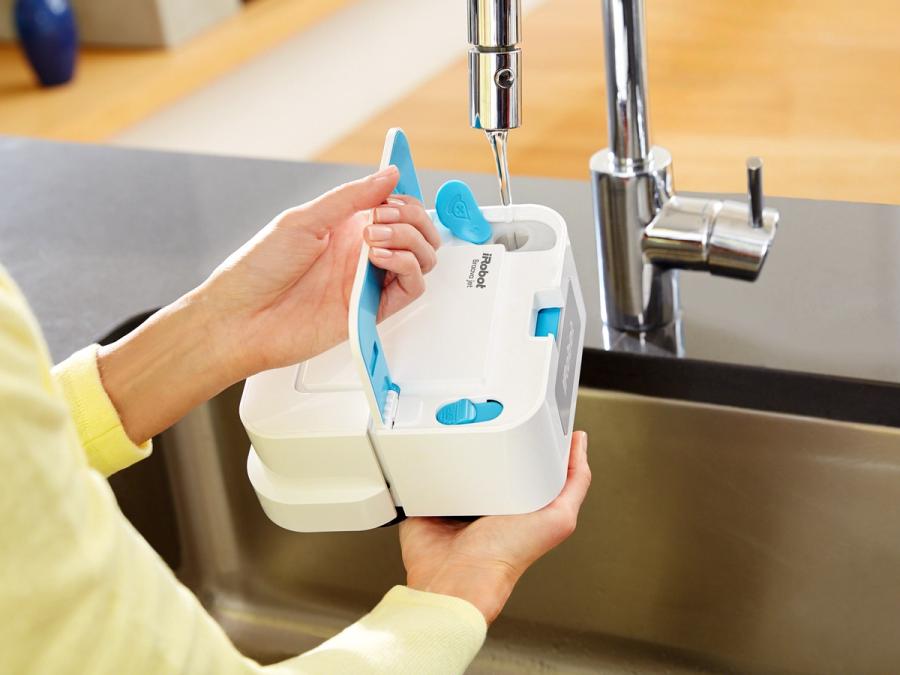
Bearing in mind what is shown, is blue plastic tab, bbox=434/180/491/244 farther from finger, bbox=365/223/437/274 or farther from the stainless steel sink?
the stainless steel sink

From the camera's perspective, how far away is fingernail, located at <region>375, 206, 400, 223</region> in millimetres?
656

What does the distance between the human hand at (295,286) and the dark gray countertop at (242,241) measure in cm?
18

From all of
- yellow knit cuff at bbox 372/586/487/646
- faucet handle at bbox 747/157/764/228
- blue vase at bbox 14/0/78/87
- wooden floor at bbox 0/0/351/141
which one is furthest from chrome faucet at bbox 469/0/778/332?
blue vase at bbox 14/0/78/87

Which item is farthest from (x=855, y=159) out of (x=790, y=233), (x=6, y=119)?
(x=6, y=119)

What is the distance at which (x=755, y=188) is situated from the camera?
0.70 metres

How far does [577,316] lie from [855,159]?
0.47 metres

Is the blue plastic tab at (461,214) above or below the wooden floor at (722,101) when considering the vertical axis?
above

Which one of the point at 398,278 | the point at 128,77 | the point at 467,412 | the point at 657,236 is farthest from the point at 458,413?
the point at 128,77

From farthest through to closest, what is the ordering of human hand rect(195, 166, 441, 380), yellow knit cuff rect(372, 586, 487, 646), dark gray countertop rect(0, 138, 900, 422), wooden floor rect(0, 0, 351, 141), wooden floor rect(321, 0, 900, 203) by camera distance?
1. wooden floor rect(0, 0, 351, 141)
2. wooden floor rect(321, 0, 900, 203)
3. dark gray countertop rect(0, 138, 900, 422)
4. human hand rect(195, 166, 441, 380)
5. yellow knit cuff rect(372, 586, 487, 646)

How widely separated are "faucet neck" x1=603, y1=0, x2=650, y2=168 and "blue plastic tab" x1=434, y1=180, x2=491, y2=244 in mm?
111

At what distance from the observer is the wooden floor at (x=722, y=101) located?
1071mm

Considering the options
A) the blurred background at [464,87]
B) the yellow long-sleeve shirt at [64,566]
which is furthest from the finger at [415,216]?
the blurred background at [464,87]

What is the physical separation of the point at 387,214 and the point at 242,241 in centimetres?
31

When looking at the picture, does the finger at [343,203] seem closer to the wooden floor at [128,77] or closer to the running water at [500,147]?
the running water at [500,147]
